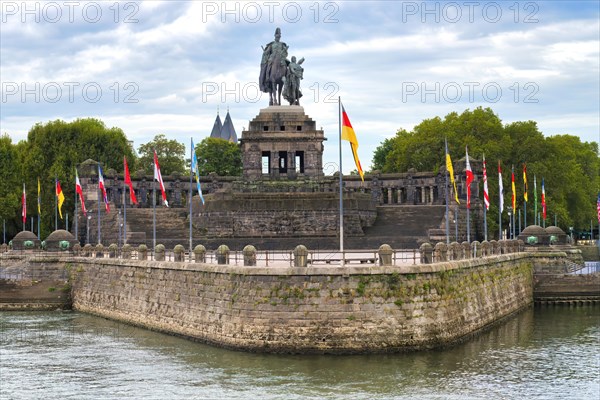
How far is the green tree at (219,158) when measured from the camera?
400 feet

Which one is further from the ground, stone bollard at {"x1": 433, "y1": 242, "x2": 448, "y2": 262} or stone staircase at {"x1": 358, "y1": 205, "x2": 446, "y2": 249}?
stone staircase at {"x1": 358, "y1": 205, "x2": 446, "y2": 249}

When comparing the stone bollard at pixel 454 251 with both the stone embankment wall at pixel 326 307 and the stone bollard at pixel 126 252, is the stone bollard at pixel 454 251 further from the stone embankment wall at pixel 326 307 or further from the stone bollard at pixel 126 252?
the stone bollard at pixel 126 252

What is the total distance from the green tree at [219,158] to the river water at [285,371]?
7724 cm

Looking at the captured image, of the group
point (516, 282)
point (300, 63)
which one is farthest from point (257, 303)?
point (300, 63)

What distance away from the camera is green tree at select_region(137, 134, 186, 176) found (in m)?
120

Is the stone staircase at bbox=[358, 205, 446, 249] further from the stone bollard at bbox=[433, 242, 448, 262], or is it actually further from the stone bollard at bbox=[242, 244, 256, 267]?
the stone bollard at bbox=[242, 244, 256, 267]

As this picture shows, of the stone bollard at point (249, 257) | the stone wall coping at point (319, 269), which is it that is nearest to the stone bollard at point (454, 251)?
the stone wall coping at point (319, 269)

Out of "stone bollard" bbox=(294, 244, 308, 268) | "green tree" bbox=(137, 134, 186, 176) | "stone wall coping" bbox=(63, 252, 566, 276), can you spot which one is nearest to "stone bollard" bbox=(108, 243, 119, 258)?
"stone wall coping" bbox=(63, 252, 566, 276)

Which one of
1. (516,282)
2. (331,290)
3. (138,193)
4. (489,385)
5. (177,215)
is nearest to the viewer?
(489,385)

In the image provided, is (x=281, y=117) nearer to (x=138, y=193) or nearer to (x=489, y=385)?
(x=138, y=193)

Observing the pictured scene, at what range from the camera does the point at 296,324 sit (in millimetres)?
36719

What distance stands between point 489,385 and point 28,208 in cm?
6672

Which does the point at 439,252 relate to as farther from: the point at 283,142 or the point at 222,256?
the point at 283,142

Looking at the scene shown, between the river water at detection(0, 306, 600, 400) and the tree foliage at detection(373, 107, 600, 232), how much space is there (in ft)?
157
